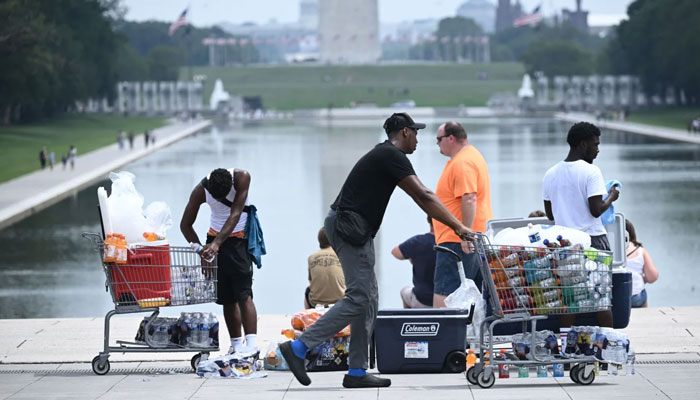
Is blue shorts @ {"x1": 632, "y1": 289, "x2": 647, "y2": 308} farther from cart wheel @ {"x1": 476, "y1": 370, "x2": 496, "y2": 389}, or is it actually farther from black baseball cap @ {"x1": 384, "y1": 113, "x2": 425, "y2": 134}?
black baseball cap @ {"x1": 384, "y1": 113, "x2": 425, "y2": 134}

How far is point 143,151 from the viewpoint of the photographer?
181ft

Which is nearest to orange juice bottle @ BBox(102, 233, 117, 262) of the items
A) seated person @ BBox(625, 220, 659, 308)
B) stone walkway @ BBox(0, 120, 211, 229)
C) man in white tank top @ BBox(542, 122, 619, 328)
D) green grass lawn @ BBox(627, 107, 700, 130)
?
man in white tank top @ BBox(542, 122, 619, 328)

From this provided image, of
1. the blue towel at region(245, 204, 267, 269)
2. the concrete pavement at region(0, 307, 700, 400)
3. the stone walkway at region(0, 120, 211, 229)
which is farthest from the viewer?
the stone walkway at region(0, 120, 211, 229)

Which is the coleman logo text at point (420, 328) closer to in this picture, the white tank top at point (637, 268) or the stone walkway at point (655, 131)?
the white tank top at point (637, 268)

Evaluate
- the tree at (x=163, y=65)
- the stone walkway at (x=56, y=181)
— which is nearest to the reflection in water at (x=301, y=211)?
the stone walkway at (x=56, y=181)

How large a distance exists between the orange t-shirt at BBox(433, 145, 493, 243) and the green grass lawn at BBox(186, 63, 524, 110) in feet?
367

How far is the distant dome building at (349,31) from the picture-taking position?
142188 mm

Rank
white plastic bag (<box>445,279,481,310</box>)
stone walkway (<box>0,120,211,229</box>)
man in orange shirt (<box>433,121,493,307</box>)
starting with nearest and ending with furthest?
white plastic bag (<box>445,279,481,310</box>), man in orange shirt (<box>433,121,493,307</box>), stone walkway (<box>0,120,211,229</box>)

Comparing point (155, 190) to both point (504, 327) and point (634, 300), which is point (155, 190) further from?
point (504, 327)

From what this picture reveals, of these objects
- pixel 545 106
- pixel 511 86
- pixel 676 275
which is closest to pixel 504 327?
pixel 676 275

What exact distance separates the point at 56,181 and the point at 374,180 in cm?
3214

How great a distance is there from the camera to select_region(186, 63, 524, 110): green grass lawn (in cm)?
12544

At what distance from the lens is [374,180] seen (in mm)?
7723

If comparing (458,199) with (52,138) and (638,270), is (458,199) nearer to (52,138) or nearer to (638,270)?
(638,270)
